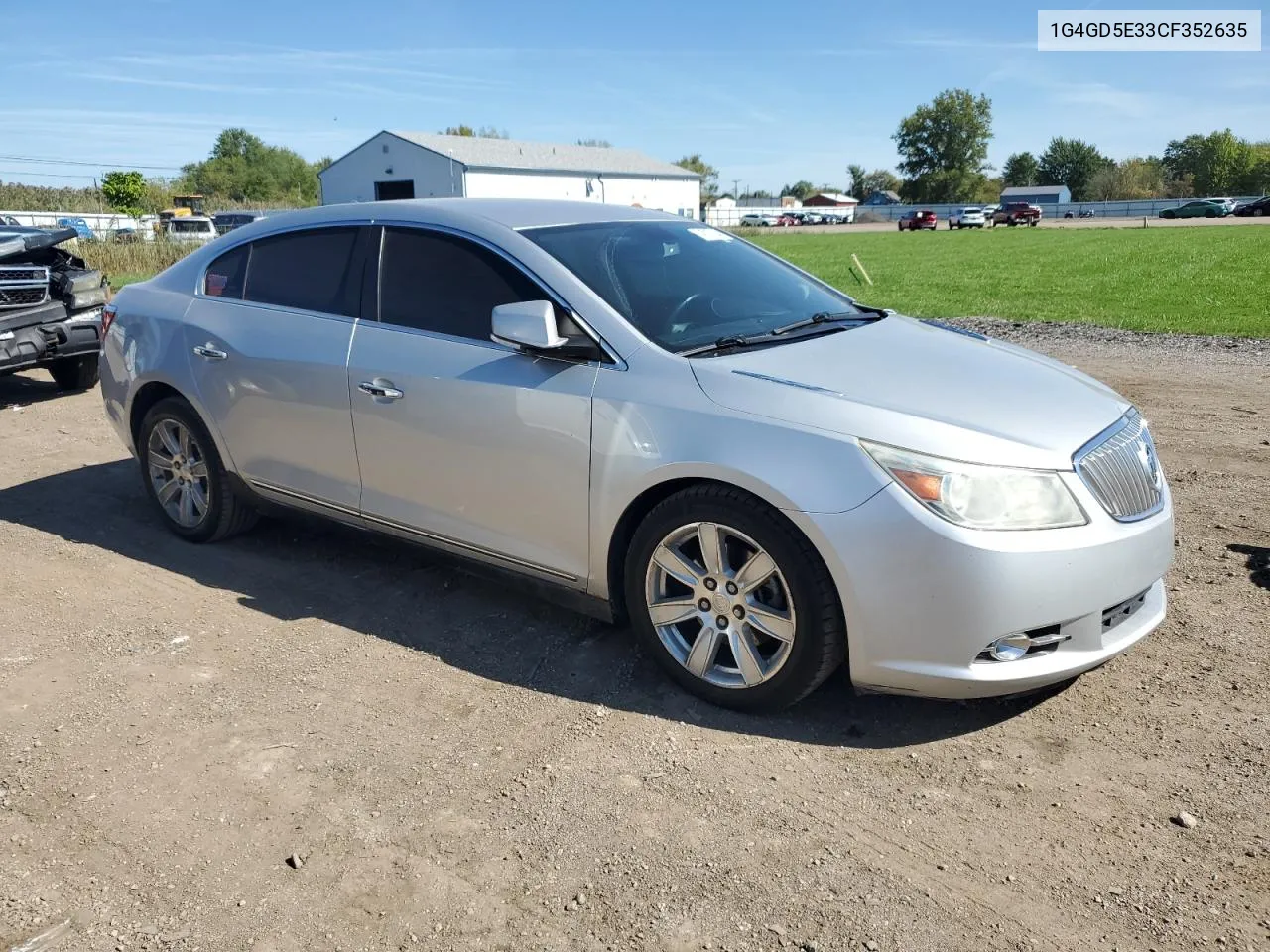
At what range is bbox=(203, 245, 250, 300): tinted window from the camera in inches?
204

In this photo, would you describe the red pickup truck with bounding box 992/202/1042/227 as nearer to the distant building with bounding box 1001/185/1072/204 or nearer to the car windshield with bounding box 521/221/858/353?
the distant building with bounding box 1001/185/1072/204

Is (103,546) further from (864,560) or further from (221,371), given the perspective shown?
(864,560)

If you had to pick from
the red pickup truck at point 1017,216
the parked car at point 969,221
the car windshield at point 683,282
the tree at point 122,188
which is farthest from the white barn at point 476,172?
the car windshield at point 683,282

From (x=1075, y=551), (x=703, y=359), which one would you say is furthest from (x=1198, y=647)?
(x=703, y=359)

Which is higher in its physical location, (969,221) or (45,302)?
(969,221)

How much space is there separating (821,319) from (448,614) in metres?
2.07

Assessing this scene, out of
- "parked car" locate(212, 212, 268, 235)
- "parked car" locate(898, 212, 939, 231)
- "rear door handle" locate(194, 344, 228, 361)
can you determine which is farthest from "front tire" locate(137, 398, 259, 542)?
"parked car" locate(898, 212, 939, 231)

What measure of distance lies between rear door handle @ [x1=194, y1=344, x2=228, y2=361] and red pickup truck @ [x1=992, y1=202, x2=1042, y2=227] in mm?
69071

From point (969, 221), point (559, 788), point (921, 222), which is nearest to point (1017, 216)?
point (969, 221)

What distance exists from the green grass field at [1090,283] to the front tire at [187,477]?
11.2m

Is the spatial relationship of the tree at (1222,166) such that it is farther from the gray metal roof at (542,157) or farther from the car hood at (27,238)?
the car hood at (27,238)

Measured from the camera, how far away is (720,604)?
3520 mm

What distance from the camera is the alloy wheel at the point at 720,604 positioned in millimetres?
3412

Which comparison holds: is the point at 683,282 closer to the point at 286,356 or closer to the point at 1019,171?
the point at 286,356
